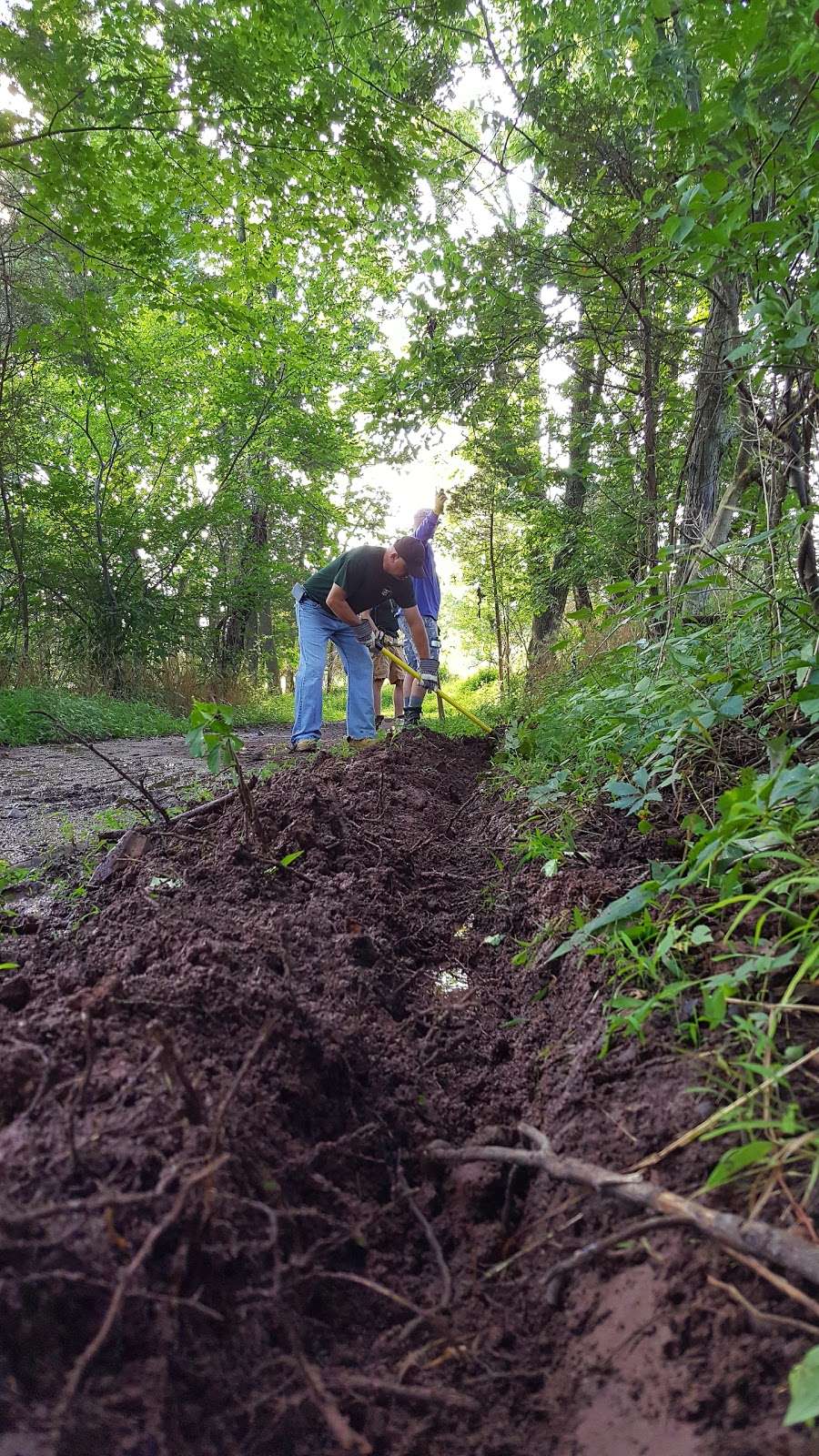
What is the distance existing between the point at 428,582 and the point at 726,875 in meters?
6.44

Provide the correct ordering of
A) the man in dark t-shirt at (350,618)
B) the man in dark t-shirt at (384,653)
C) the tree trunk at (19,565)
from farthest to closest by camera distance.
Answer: the tree trunk at (19,565) → the man in dark t-shirt at (384,653) → the man in dark t-shirt at (350,618)

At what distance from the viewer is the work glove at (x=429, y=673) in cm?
635

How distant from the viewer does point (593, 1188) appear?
114cm

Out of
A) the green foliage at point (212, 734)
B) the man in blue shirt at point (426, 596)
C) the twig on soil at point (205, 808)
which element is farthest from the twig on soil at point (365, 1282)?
the man in blue shirt at point (426, 596)

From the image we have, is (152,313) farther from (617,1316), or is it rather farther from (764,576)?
(617,1316)

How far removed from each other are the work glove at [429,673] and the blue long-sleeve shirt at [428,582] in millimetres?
774

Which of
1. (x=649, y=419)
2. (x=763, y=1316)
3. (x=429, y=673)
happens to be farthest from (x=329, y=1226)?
(x=649, y=419)

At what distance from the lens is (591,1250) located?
102cm

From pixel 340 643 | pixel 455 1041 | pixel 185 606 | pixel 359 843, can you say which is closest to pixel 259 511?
pixel 185 606

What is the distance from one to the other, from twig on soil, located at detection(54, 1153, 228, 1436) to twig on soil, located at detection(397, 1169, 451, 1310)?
355 mm

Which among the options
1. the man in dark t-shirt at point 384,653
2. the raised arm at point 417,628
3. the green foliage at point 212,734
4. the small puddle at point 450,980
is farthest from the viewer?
the man in dark t-shirt at point 384,653

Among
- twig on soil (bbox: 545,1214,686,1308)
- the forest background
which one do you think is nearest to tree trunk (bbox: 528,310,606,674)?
the forest background

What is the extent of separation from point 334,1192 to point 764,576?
240 centimetres

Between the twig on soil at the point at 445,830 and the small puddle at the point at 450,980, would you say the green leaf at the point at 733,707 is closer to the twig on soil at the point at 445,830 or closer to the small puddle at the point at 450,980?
the small puddle at the point at 450,980
